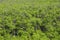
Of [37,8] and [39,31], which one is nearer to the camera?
[39,31]

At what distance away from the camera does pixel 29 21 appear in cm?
772

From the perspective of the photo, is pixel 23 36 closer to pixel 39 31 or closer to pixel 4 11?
pixel 39 31

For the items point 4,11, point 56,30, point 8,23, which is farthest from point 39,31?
point 4,11

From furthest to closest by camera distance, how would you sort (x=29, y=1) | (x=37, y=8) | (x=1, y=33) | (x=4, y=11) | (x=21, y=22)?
1. (x=29, y=1)
2. (x=37, y=8)
3. (x=4, y=11)
4. (x=21, y=22)
5. (x=1, y=33)

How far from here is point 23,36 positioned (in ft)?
23.2

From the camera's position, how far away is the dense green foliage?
7.18m

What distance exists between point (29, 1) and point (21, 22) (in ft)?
7.45

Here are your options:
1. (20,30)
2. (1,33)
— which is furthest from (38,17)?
(1,33)

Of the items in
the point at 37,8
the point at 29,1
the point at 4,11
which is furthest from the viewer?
the point at 29,1

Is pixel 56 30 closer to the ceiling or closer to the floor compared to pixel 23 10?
closer to the floor

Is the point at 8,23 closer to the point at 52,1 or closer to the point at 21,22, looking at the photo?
the point at 21,22

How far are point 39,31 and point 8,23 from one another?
1.15 metres

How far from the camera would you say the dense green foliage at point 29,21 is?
7.18 meters

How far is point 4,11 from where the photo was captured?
26.5 feet
